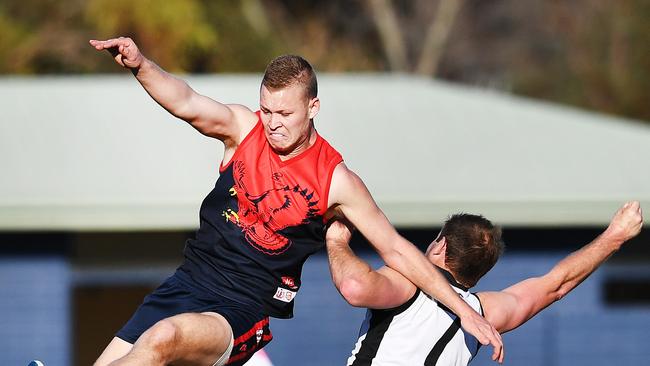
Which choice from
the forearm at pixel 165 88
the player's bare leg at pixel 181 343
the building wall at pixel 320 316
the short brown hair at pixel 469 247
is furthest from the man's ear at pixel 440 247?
the building wall at pixel 320 316

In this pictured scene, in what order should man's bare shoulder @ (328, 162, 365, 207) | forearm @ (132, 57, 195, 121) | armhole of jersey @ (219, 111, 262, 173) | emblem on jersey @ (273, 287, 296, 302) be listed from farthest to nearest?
emblem on jersey @ (273, 287, 296, 302), armhole of jersey @ (219, 111, 262, 173), man's bare shoulder @ (328, 162, 365, 207), forearm @ (132, 57, 195, 121)

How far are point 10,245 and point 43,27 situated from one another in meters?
14.7

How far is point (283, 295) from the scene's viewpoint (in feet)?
18.6

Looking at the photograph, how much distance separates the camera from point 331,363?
12.8 m

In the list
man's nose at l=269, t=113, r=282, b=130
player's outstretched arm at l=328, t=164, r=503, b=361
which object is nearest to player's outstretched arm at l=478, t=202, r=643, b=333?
player's outstretched arm at l=328, t=164, r=503, b=361

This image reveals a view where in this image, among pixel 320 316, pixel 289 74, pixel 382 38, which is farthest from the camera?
pixel 382 38

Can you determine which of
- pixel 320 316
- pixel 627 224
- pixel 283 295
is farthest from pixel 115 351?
pixel 320 316

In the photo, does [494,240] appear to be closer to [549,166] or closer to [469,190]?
[469,190]

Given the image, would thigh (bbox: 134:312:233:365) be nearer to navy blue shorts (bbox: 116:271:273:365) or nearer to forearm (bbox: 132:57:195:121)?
navy blue shorts (bbox: 116:271:273:365)

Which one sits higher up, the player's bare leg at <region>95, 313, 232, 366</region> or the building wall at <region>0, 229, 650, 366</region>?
the player's bare leg at <region>95, 313, 232, 366</region>

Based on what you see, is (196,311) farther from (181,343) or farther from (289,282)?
(289,282)

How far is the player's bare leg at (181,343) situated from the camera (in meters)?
4.85

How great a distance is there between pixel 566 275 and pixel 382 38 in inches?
1237

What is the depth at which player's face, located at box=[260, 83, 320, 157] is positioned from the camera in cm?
514
